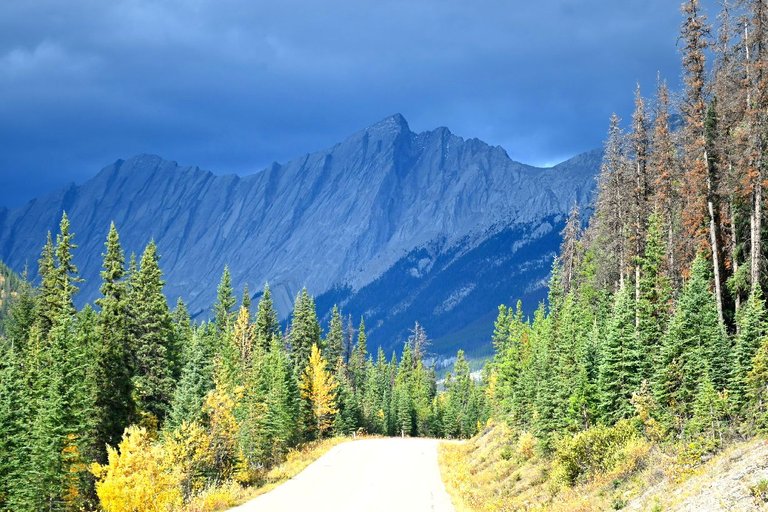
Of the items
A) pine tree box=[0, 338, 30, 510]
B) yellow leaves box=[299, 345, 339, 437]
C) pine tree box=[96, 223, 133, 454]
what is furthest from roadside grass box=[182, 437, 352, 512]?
yellow leaves box=[299, 345, 339, 437]

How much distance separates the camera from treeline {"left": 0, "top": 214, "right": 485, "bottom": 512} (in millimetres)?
35750

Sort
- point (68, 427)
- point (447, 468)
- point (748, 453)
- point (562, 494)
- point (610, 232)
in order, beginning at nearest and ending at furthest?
point (748, 453), point (562, 494), point (68, 427), point (447, 468), point (610, 232)

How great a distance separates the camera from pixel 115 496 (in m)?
31.8

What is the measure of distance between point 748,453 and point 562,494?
6.99 meters

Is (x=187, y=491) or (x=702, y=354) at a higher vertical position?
(x=702, y=354)

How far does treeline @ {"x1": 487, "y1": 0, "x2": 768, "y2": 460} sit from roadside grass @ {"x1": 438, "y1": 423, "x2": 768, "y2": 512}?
126cm

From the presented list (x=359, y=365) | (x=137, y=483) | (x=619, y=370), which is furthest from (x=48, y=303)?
(x=359, y=365)

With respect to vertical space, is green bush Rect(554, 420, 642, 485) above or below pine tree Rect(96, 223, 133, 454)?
below

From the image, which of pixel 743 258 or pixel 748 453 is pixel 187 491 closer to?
pixel 748 453

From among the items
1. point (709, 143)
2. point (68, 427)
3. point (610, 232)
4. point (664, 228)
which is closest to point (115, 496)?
point (68, 427)

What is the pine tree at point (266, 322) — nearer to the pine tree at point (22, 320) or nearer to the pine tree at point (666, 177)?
the pine tree at point (22, 320)

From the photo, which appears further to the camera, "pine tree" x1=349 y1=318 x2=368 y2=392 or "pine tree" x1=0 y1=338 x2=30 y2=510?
"pine tree" x1=349 y1=318 x2=368 y2=392

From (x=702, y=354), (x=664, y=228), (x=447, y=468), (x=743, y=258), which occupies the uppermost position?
(x=664, y=228)

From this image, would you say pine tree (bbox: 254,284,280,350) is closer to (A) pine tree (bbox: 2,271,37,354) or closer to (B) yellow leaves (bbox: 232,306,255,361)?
(B) yellow leaves (bbox: 232,306,255,361)
